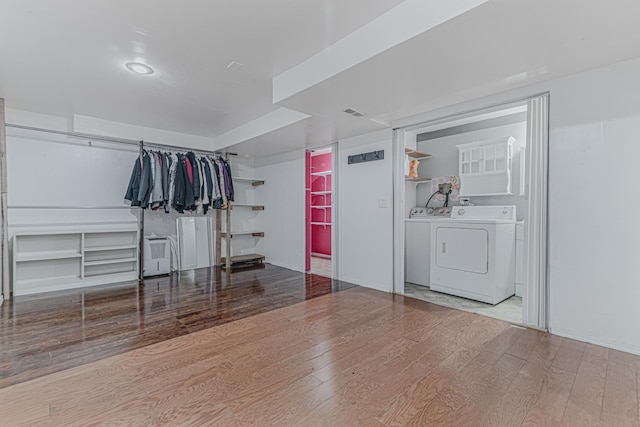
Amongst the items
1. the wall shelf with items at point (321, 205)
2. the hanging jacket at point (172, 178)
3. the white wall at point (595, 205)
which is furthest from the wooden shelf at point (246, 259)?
the white wall at point (595, 205)

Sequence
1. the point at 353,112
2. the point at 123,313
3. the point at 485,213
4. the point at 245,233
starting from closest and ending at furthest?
1. the point at 123,313
2. the point at 353,112
3. the point at 485,213
4. the point at 245,233

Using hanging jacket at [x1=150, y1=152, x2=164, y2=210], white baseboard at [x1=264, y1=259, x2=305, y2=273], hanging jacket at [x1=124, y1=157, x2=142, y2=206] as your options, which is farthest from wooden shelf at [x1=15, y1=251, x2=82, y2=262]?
white baseboard at [x1=264, y1=259, x2=305, y2=273]

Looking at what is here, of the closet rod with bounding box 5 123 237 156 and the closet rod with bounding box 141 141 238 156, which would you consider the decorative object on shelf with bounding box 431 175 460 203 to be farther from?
the closet rod with bounding box 5 123 237 156

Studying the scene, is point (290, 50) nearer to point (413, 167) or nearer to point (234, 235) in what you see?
point (413, 167)

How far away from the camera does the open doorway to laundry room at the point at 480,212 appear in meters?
2.63

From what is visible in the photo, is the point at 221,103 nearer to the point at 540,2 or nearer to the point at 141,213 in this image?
the point at 141,213

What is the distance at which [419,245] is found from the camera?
168 inches

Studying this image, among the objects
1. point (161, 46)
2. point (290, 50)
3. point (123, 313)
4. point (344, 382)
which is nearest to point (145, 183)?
point (123, 313)

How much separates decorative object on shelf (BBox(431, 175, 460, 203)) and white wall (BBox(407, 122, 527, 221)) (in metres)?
0.06

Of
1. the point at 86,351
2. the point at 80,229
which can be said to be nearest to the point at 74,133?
the point at 80,229

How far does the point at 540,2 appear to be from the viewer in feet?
4.91

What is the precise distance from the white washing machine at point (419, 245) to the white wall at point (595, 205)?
172 centimetres

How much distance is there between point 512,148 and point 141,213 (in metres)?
5.27

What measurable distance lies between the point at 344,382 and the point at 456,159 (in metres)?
3.72
